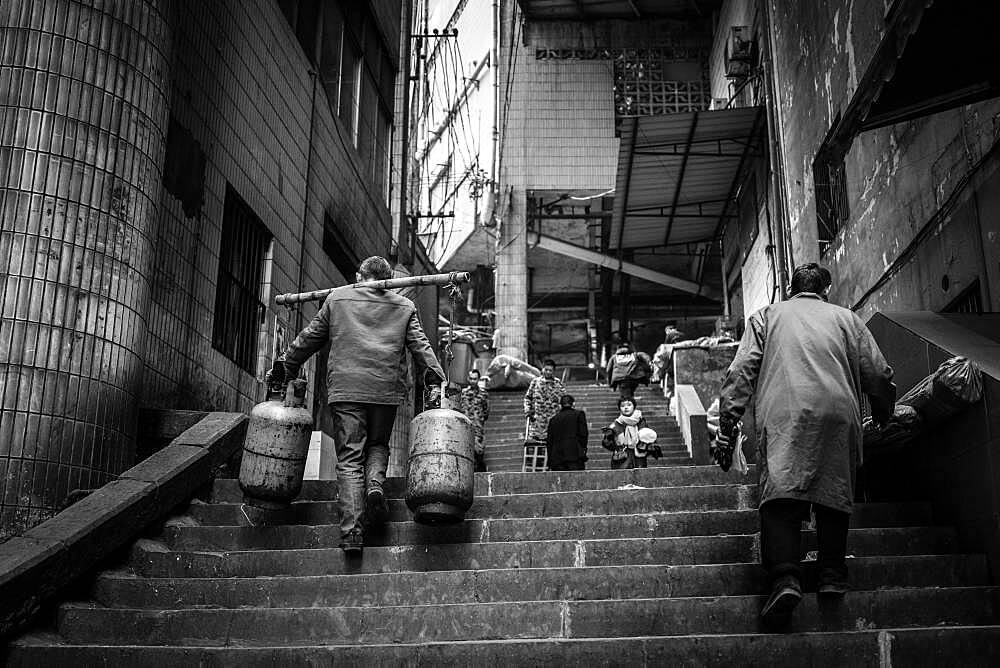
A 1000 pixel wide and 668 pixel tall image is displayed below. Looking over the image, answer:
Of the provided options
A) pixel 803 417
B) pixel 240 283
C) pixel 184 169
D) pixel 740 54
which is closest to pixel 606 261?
pixel 740 54

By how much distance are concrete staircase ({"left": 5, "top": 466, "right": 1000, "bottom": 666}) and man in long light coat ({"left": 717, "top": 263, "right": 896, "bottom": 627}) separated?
30 cm

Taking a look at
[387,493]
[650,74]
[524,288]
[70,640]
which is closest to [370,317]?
[387,493]

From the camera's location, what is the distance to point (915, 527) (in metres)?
6.43

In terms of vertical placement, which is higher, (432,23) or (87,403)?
(432,23)

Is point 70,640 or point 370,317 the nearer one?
point 70,640

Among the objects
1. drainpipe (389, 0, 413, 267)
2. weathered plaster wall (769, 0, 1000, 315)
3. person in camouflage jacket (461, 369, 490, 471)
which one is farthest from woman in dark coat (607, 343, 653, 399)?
drainpipe (389, 0, 413, 267)

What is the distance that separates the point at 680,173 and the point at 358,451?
17290 mm

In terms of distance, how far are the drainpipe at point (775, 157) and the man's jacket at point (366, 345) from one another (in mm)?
10295

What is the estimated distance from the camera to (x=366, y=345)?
720 cm

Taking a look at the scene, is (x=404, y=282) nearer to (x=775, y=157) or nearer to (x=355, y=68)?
(x=355, y=68)

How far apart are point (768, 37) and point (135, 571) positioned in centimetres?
1546

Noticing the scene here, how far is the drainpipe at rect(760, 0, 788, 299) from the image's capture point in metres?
16.9

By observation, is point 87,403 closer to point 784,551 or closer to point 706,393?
point 784,551

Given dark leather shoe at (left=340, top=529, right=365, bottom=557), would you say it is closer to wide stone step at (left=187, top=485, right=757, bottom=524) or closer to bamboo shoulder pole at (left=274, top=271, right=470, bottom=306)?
wide stone step at (left=187, top=485, right=757, bottom=524)
